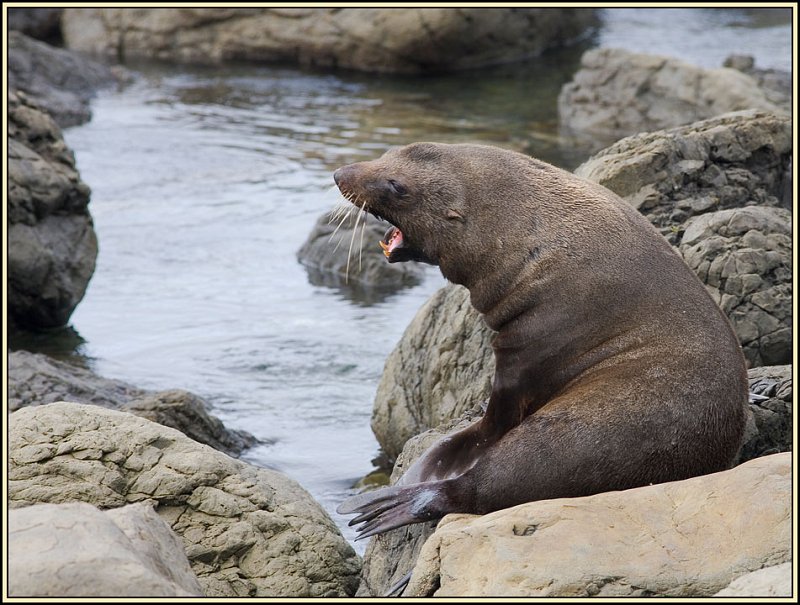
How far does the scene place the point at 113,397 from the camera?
8344 millimetres

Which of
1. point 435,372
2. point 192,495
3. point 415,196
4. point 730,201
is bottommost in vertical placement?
point 435,372

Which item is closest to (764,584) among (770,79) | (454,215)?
(454,215)

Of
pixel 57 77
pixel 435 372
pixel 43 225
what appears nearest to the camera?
pixel 435 372

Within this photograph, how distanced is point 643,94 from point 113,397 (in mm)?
10417

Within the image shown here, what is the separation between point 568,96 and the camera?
1742cm

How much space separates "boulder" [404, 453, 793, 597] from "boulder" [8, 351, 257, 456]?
10.4 ft

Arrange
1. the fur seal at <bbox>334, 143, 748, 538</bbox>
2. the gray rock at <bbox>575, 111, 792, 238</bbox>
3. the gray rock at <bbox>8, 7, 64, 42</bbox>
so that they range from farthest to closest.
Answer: the gray rock at <bbox>8, 7, 64, 42</bbox>
the gray rock at <bbox>575, 111, 792, 238</bbox>
the fur seal at <bbox>334, 143, 748, 538</bbox>

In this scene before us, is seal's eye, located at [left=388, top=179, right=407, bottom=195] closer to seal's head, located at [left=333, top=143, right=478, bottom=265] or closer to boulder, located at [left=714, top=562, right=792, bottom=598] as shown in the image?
seal's head, located at [left=333, top=143, right=478, bottom=265]

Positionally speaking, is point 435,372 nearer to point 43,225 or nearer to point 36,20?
point 43,225

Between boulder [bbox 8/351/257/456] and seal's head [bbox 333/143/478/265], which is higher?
seal's head [bbox 333/143/478/265]

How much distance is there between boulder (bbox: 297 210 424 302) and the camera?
11.5 m

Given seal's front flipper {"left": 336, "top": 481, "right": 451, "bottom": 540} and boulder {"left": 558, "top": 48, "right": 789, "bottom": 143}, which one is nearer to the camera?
seal's front flipper {"left": 336, "top": 481, "right": 451, "bottom": 540}

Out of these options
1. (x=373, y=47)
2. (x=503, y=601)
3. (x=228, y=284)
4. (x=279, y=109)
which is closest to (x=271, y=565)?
(x=503, y=601)

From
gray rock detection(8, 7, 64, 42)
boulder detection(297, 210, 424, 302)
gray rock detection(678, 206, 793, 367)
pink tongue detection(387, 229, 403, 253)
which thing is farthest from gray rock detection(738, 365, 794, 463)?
gray rock detection(8, 7, 64, 42)
